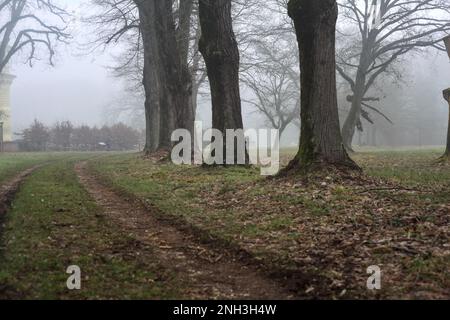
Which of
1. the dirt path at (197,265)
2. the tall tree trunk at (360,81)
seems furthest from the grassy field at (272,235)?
the tall tree trunk at (360,81)

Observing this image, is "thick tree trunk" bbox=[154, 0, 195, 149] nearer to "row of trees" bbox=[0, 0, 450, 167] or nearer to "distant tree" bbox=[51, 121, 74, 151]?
"row of trees" bbox=[0, 0, 450, 167]

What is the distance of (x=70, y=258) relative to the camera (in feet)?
20.4

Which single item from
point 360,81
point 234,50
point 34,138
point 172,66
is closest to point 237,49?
point 234,50

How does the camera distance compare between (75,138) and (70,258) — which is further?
(75,138)

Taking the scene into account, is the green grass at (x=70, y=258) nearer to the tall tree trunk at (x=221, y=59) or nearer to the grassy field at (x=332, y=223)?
the grassy field at (x=332, y=223)

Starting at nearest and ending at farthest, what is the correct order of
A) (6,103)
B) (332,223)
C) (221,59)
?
(332,223)
(221,59)
(6,103)

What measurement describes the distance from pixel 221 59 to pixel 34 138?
117 feet

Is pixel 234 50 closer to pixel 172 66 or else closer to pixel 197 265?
pixel 172 66

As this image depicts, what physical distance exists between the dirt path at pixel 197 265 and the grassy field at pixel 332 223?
1.02 feet

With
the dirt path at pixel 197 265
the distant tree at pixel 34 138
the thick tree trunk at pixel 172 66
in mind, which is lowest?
the dirt path at pixel 197 265

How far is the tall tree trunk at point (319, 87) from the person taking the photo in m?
10.9

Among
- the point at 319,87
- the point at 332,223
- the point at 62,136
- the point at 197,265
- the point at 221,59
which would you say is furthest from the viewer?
the point at 62,136

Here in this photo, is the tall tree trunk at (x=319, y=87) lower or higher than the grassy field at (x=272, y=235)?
higher

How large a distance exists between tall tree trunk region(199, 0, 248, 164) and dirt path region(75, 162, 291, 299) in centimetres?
618
